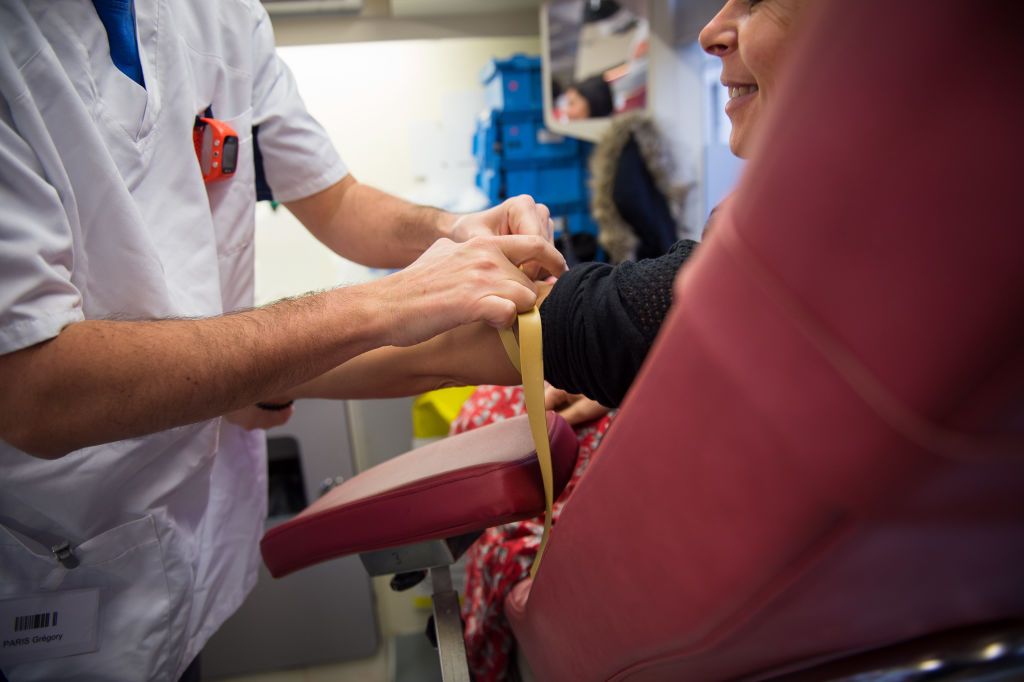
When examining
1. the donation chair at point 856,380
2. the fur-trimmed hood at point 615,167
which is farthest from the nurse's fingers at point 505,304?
the fur-trimmed hood at point 615,167

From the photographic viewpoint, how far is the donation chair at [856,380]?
0.24 m

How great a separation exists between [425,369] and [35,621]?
1.88ft

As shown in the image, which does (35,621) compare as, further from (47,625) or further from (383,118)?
(383,118)

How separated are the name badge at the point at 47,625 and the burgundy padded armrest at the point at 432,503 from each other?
0.22 m

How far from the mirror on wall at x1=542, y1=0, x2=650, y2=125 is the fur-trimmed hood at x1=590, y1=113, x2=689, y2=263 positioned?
22 cm

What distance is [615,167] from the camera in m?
2.27

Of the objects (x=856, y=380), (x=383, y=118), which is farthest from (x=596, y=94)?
(x=856, y=380)

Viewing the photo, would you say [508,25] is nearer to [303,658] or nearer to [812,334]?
[303,658]

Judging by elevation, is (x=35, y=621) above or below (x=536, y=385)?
below

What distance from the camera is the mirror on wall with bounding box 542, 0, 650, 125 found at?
243cm

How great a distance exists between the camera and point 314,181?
122cm

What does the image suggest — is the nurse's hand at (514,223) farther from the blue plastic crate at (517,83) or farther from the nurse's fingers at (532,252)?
the blue plastic crate at (517,83)

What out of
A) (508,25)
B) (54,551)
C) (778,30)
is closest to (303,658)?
(54,551)

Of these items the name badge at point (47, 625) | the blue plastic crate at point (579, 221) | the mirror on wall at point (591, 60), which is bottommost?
the blue plastic crate at point (579, 221)
